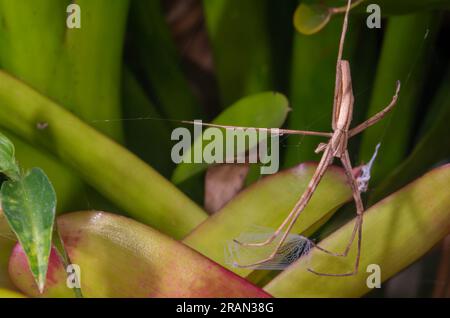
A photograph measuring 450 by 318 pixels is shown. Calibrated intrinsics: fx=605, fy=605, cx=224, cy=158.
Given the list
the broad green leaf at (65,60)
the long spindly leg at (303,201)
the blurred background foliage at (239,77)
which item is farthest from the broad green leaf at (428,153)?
the broad green leaf at (65,60)

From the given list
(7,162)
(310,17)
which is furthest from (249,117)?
(7,162)

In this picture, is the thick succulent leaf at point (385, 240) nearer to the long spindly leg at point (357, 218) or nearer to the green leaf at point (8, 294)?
the long spindly leg at point (357, 218)

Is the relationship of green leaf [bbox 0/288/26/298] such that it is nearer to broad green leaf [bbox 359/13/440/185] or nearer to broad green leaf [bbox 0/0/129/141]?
broad green leaf [bbox 0/0/129/141]

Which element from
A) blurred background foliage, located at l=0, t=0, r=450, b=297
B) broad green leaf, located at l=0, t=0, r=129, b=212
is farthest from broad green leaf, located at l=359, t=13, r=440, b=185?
broad green leaf, located at l=0, t=0, r=129, b=212

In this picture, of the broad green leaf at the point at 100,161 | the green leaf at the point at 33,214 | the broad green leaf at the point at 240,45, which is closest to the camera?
the green leaf at the point at 33,214

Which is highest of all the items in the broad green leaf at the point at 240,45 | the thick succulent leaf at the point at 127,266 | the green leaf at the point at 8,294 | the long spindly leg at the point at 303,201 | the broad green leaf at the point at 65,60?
the broad green leaf at the point at 240,45

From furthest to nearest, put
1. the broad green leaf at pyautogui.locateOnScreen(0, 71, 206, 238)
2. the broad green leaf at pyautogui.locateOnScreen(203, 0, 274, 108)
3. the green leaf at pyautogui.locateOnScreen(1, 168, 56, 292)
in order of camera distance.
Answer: the broad green leaf at pyautogui.locateOnScreen(203, 0, 274, 108)
the broad green leaf at pyautogui.locateOnScreen(0, 71, 206, 238)
the green leaf at pyautogui.locateOnScreen(1, 168, 56, 292)
